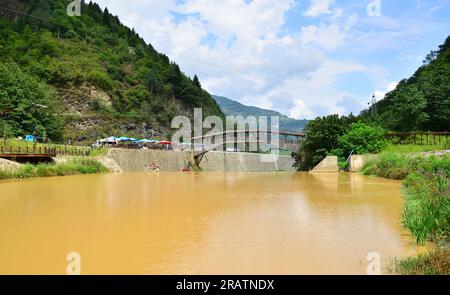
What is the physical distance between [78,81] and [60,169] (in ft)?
127

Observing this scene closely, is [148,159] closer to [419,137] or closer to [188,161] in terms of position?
[188,161]

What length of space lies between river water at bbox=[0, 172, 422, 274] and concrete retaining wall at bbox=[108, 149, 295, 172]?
26485 millimetres

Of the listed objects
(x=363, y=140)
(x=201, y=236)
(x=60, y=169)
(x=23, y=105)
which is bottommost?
(x=201, y=236)

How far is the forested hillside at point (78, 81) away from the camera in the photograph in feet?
145

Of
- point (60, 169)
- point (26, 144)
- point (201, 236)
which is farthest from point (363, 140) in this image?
point (201, 236)

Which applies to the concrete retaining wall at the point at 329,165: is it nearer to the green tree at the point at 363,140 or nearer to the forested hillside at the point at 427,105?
the green tree at the point at 363,140

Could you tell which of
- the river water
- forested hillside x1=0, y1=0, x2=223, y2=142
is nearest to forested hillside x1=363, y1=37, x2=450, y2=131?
the river water

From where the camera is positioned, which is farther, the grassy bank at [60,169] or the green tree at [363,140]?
the green tree at [363,140]

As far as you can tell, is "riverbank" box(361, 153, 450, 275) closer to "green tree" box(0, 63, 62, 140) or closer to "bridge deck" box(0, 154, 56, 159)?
"bridge deck" box(0, 154, 56, 159)

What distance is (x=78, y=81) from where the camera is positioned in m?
62.6

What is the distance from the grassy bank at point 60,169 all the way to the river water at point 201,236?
11.1 meters

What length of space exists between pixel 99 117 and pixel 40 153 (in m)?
31.3

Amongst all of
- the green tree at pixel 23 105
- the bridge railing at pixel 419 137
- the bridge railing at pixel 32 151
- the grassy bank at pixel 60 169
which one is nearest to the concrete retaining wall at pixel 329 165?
the bridge railing at pixel 419 137
